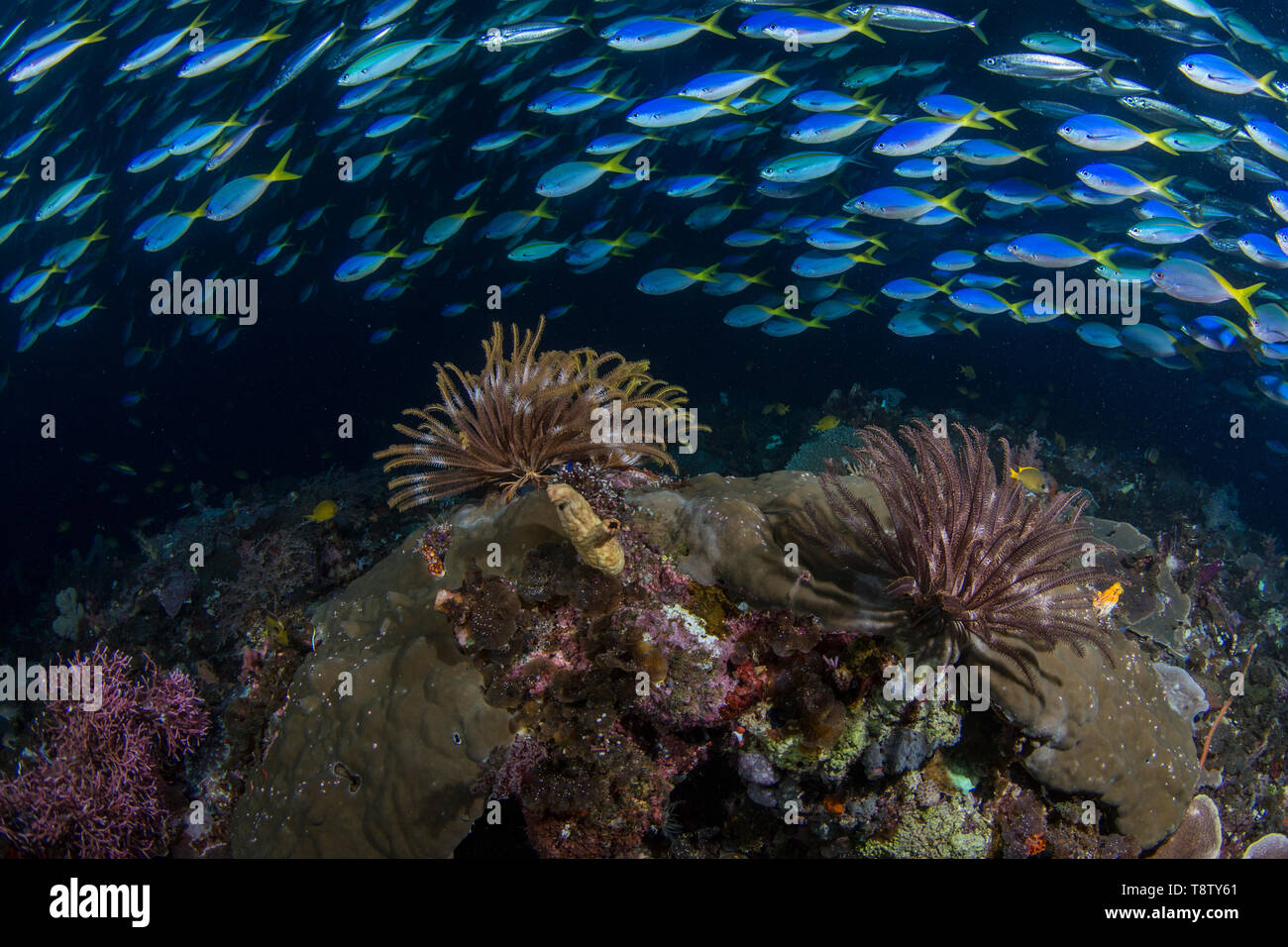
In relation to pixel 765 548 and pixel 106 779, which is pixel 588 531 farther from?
pixel 106 779

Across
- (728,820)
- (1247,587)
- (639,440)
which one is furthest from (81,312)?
(1247,587)

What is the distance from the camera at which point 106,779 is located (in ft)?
13.5

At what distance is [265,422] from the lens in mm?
20109

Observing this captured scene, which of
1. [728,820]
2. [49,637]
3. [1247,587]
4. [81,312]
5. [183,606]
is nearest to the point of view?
[728,820]

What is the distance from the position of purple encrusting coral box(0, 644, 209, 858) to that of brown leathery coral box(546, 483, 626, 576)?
12.0 ft

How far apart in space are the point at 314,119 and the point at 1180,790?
56.9 feet

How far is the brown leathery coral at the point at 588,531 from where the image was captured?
258cm

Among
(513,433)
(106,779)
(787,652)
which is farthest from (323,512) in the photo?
(787,652)

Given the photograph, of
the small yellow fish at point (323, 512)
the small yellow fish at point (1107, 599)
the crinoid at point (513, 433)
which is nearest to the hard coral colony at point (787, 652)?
the crinoid at point (513, 433)

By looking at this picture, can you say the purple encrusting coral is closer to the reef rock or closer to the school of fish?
the reef rock

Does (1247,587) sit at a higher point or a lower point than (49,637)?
higher

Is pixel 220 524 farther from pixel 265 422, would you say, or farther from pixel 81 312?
pixel 265 422

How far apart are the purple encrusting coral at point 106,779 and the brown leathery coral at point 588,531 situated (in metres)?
3.67

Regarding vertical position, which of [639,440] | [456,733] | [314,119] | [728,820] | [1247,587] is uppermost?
[314,119]
